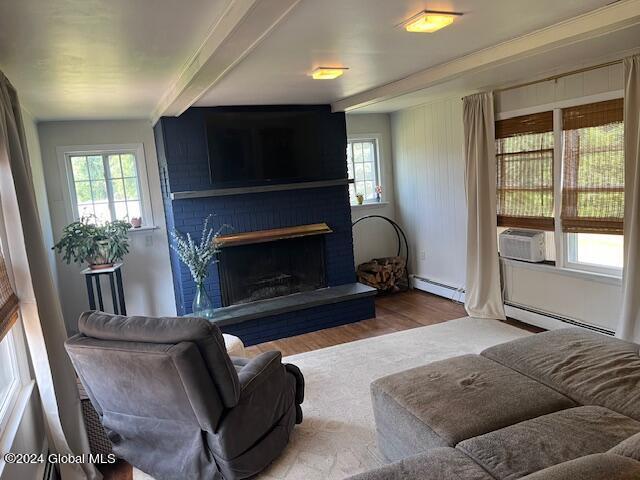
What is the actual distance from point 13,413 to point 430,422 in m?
1.93

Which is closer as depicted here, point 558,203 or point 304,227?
point 558,203

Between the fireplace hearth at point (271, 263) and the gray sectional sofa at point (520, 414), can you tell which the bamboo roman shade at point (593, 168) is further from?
the fireplace hearth at point (271, 263)

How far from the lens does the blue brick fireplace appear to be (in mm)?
4602

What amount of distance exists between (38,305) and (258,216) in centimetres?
274

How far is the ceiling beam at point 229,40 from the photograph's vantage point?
72.3 inches

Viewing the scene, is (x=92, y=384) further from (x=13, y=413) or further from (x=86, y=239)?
(x=86, y=239)

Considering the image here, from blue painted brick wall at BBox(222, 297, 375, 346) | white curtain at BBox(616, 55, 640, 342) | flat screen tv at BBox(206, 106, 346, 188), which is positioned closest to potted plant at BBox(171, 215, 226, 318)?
blue painted brick wall at BBox(222, 297, 375, 346)

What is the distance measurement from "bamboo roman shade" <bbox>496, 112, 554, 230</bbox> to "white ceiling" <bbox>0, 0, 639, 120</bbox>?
0.66 metres

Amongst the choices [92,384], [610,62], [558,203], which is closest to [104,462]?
[92,384]

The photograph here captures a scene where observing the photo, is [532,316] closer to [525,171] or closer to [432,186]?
[525,171]

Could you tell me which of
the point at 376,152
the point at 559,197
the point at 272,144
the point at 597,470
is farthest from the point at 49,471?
the point at 376,152

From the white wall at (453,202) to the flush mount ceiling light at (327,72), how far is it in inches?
76.8

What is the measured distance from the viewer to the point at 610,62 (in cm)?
349

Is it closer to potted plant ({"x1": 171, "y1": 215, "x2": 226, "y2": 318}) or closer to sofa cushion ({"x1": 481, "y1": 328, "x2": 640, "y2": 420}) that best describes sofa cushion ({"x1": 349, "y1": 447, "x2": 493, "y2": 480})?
sofa cushion ({"x1": 481, "y1": 328, "x2": 640, "y2": 420})
